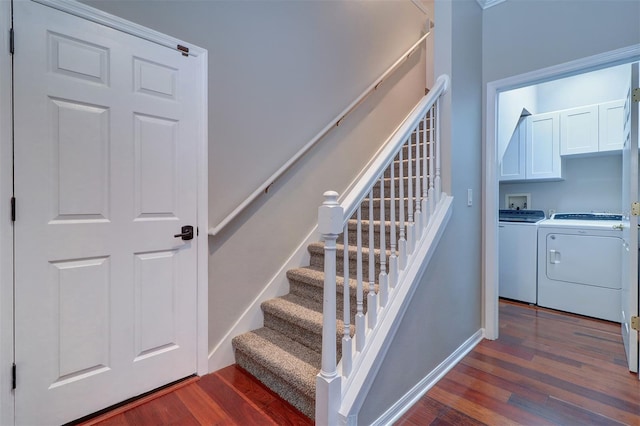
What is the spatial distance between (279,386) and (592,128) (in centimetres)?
407

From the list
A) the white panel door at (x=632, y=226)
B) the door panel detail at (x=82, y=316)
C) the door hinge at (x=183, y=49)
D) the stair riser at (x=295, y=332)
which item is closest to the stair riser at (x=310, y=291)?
the stair riser at (x=295, y=332)

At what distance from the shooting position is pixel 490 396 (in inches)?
69.9

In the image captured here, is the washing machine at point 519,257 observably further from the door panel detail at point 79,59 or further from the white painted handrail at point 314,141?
the door panel detail at point 79,59

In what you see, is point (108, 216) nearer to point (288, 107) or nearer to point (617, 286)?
point (288, 107)

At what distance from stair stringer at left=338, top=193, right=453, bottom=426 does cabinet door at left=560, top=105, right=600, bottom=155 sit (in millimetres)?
2630

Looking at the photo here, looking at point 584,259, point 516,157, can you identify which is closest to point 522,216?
point 516,157

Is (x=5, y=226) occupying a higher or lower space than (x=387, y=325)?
higher

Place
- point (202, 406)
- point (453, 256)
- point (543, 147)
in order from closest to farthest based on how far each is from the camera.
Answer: point (202, 406) < point (453, 256) < point (543, 147)

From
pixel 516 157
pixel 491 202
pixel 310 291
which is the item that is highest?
pixel 516 157

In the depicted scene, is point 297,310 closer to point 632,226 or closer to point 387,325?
point 387,325

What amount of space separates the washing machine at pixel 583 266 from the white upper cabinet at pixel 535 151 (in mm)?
664

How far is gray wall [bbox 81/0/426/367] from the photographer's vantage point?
1980 mm

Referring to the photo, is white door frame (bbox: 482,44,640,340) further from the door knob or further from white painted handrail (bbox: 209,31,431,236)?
the door knob

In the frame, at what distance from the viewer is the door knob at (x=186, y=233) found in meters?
1.85
